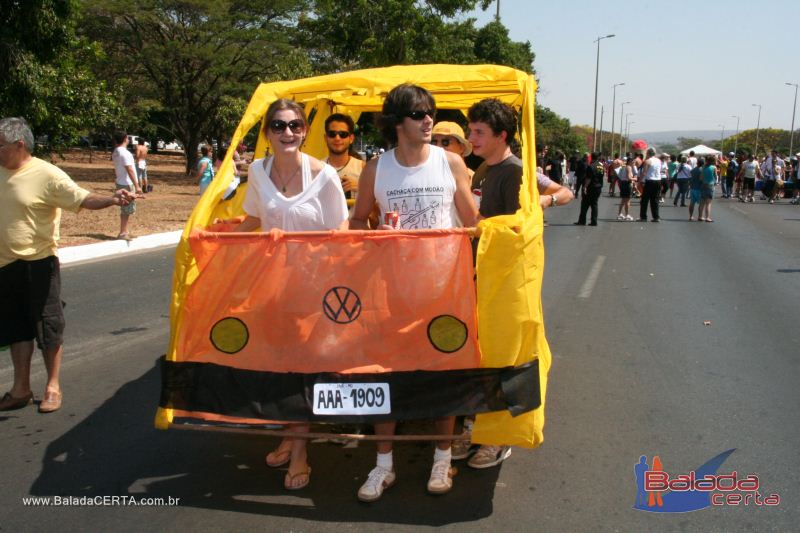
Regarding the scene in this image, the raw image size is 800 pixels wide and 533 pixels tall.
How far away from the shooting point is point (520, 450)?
14.4 ft

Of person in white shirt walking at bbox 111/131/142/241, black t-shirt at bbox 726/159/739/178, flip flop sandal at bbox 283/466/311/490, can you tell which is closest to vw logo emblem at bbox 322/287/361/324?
flip flop sandal at bbox 283/466/311/490

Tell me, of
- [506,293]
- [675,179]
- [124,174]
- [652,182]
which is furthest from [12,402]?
[675,179]

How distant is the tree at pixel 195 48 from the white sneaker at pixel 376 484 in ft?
83.7

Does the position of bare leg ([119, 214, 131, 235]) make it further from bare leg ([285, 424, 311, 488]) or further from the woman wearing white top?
bare leg ([285, 424, 311, 488])

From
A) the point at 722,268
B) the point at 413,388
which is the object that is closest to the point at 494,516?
the point at 413,388

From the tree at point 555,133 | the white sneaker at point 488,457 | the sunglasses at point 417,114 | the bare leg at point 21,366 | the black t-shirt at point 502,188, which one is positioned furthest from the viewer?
the tree at point 555,133

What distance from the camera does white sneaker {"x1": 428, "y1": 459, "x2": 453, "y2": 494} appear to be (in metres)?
3.78

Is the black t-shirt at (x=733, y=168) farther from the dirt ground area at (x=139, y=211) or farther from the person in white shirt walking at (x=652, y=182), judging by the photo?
the dirt ground area at (x=139, y=211)

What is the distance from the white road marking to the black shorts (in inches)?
233

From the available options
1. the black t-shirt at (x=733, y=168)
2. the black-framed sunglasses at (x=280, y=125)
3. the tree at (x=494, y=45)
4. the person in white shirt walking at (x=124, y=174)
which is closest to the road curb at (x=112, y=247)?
the person in white shirt walking at (x=124, y=174)

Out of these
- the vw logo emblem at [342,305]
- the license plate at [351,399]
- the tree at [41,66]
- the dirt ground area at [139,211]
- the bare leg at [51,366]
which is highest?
the tree at [41,66]

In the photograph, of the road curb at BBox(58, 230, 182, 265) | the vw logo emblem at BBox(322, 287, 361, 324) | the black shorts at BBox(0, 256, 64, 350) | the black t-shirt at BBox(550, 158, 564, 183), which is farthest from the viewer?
the black t-shirt at BBox(550, 158, 564, 183)

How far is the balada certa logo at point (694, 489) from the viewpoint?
3.72m

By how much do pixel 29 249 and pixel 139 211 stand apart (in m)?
14.7
